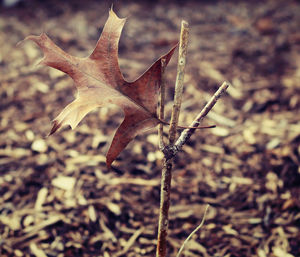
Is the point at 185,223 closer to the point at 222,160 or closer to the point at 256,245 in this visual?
the point at 256,245

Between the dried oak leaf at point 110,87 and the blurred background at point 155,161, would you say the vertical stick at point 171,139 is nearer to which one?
the dried oak leaf at point 110,87

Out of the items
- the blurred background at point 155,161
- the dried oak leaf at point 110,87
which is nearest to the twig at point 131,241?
the blurred background at point 155,161

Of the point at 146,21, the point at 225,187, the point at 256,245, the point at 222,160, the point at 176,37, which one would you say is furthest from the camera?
the point at 146,21

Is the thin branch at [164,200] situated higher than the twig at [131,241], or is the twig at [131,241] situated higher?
the thin branch at [164,200]

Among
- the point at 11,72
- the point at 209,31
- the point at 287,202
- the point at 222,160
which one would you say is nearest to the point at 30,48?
the point at 11,72

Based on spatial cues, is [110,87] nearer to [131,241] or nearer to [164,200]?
[164,200]

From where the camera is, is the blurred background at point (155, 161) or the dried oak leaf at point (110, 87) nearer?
the dried oak leaf at point (110, 87)

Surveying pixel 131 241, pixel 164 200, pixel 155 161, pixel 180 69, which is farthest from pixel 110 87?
pixel 155 161
